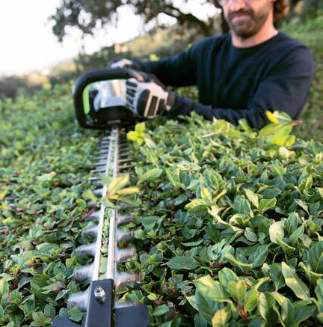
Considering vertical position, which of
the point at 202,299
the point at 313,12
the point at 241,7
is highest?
the point at 241,7

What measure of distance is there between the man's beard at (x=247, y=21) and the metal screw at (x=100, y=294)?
287 cm

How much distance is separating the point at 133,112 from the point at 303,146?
132cm

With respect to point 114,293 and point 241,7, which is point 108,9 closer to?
point 241,7

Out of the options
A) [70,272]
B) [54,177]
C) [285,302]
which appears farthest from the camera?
[54,177]

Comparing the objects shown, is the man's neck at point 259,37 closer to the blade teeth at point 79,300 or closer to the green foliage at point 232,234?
the green foliage at point 232,234

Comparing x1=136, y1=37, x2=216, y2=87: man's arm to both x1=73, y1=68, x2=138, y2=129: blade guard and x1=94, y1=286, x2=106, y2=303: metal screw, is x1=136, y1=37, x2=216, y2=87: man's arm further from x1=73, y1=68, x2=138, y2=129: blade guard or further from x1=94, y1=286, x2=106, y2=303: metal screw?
x1=94, y1=286, x2=106, y2=303: metal screw

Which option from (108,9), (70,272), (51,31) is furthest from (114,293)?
(51,31)

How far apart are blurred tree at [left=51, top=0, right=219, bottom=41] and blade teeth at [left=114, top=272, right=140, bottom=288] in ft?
21.1

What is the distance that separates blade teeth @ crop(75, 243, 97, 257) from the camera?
60.7 inches

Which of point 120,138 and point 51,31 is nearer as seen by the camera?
point 120,138

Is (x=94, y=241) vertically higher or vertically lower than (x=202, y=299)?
lower

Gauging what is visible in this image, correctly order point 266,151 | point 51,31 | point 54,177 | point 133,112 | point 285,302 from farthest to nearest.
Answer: point 51,31 → point 133,112 → point 54,177 → point 266,151 → point 285,302

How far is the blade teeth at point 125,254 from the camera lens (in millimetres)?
1448

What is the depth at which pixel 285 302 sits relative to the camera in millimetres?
979
